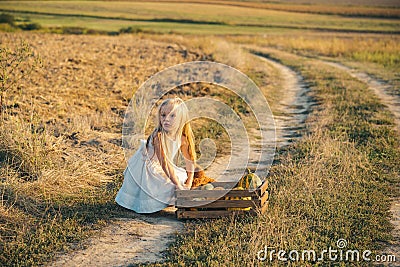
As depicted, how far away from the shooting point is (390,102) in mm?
16156

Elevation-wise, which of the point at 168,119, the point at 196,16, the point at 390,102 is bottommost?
the point at 196,16

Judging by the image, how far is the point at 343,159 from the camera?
9.02 metres

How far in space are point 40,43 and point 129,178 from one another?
23.0 metres

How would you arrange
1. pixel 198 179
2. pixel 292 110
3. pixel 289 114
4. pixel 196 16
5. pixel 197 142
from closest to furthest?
pixel 198 179 < pixel 197 142 < pixel 289 114 < pixel 292 110 < pixel 196 16

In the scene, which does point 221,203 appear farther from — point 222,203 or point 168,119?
point 168,119


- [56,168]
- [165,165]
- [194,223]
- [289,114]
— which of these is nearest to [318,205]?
[194,223]

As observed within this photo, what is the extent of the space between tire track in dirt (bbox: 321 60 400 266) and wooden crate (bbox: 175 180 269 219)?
149cm

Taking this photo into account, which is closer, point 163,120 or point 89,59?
point 163,120

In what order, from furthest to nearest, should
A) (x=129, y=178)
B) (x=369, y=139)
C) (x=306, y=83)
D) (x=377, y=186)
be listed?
1. (x=306, y=83)
2. (x=369, y=139)
3. (x=377, y=186)
4. (x=129, y=178)

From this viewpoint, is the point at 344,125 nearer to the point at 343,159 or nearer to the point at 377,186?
the point at 343,159

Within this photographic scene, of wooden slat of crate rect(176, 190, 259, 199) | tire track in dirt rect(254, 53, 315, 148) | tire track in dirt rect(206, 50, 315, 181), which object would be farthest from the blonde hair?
tire track in dirt rect(254, 53, 315, 148)

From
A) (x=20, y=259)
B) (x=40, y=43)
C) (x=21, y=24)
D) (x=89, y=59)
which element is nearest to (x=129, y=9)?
(x=21, y=24)

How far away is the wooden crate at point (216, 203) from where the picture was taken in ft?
21.8

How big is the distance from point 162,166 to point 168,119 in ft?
1.93
